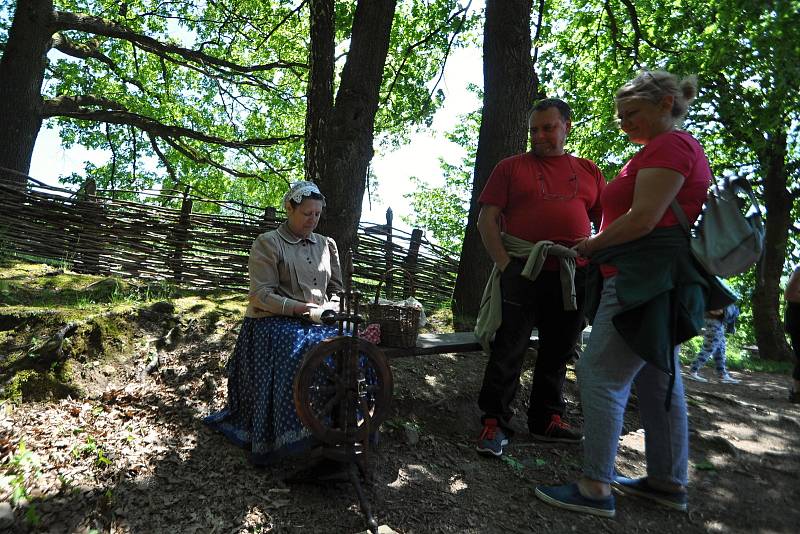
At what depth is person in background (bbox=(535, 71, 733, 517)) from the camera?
212cm

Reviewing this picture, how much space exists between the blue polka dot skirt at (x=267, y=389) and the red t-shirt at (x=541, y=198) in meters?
1.12

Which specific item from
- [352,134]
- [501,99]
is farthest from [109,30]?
[501,99]

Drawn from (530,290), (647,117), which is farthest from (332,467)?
(647,117)

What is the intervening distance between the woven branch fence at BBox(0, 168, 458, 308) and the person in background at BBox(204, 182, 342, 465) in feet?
11.6

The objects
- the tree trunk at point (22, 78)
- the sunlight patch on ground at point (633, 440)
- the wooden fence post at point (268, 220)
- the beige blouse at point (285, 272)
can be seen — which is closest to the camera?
the beige blouse at point (285, 272)

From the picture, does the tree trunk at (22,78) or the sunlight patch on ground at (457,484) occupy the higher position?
the tree trunk at (22,78)

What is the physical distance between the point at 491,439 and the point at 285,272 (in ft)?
4.51

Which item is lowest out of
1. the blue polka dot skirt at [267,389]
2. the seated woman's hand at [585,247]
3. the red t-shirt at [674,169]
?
the blue polka dot skirt at [267,389]

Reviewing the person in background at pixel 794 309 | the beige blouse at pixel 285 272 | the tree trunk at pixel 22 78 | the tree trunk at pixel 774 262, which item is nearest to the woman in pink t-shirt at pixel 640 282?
the beige blouse at pixel 285 272

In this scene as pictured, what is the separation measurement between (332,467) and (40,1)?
8981mm

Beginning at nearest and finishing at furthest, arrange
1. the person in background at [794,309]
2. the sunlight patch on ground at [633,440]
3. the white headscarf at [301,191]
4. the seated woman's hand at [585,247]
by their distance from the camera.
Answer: the seated woman's hand at [585,247], the white headscarf at [301,191], the sunlight patch on ground at [633,440], the person in background at [794,309]

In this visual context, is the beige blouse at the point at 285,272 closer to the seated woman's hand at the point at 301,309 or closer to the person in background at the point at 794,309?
the seated woman's hand at the point at 301,309

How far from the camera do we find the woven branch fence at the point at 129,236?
22.1ft

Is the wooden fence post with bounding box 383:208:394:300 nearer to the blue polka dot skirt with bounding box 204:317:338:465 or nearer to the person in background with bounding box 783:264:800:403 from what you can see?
the person in background with bounding box 783:264:800:403
